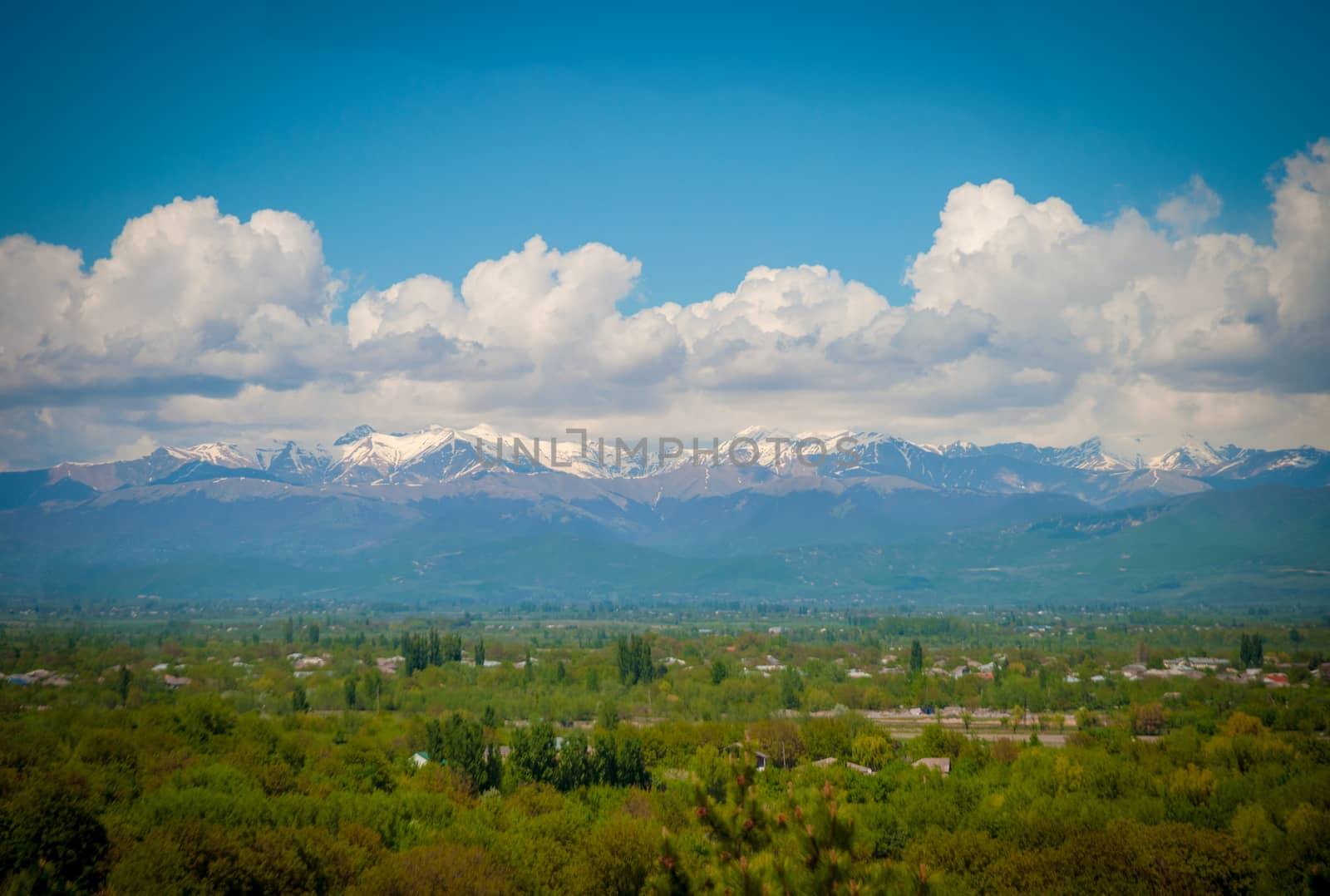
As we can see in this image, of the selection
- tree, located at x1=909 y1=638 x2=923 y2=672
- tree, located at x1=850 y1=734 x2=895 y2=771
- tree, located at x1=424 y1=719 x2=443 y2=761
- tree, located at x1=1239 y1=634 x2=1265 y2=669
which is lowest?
tree, located at x1=909 y1=638 x2=923 y2=672

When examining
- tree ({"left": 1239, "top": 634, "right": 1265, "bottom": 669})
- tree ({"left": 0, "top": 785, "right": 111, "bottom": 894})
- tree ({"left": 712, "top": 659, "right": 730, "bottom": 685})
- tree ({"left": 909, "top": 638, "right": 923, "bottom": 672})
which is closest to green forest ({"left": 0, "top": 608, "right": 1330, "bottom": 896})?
tree ({"left": 0, "top": 785, "right": 111, "bottom": 894})

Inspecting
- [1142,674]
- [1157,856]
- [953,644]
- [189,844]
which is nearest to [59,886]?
[189,844]

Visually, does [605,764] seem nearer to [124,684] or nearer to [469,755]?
[469,755]

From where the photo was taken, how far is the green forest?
30.8 metres

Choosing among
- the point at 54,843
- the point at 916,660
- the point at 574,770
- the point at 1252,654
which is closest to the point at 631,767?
the point at 574,770

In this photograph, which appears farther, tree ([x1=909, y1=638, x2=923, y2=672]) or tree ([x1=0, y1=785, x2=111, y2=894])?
tree ([x1=909, y1=638, x2=923, y2=672])

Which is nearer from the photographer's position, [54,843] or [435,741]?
[54,843]

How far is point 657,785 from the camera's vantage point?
54.9 meters

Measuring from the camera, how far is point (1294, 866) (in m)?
34.3

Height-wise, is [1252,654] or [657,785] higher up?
[657,785]

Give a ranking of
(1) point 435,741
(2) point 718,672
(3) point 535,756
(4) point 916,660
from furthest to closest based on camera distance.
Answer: (4) point 916,660 → (2) point 718,672 → (1) point 435,741 → (3) point 535,756

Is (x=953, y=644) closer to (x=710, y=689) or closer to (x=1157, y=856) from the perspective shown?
(x=710, y=689)

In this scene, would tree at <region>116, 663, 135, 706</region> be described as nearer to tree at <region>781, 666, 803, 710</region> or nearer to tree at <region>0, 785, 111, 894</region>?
tree at <region>0, 785, 111, 894</region>

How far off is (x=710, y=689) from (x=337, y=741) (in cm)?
4181
